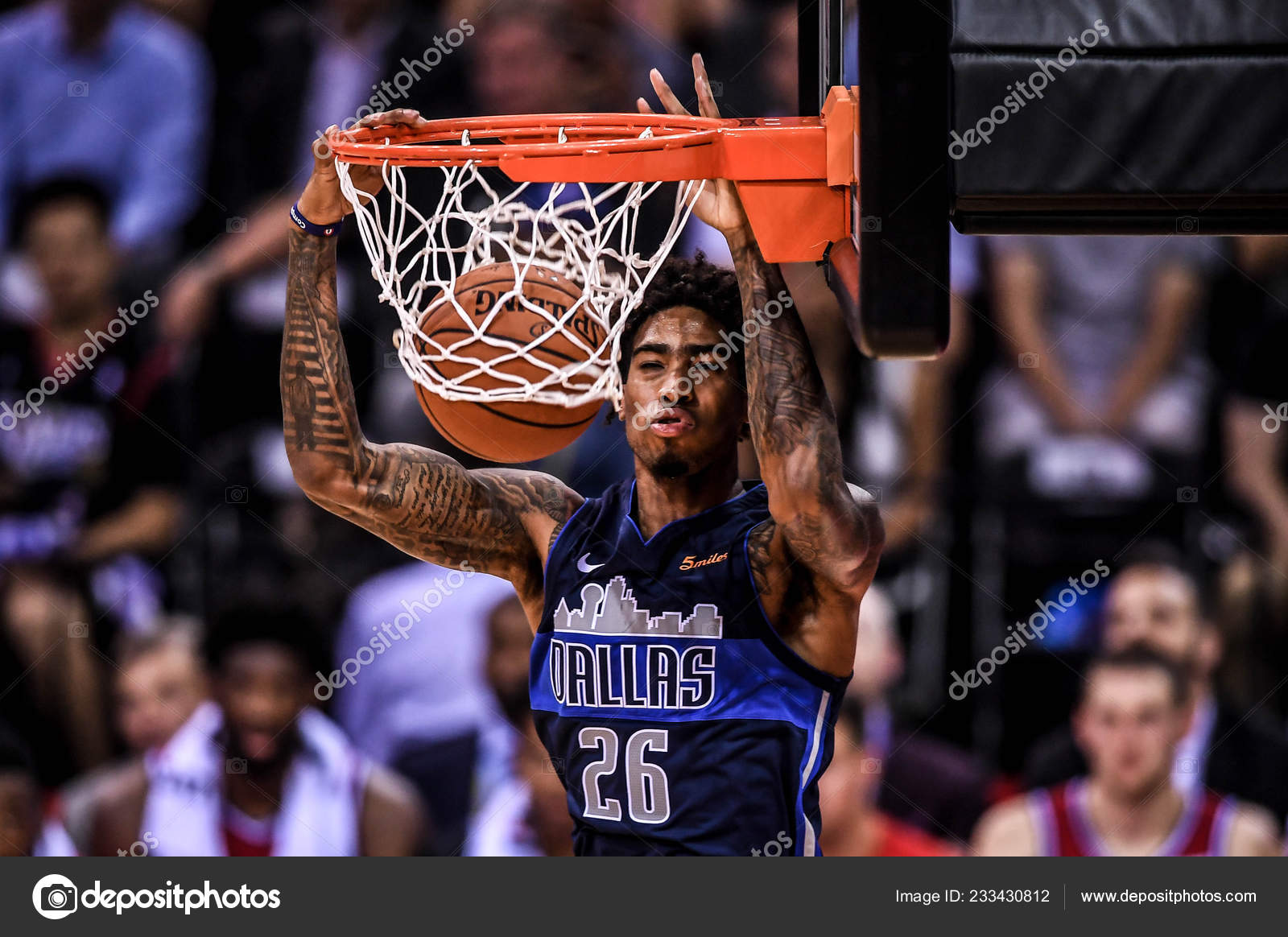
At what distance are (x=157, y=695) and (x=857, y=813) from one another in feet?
6.78

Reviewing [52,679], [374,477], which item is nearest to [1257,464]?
[374,477]

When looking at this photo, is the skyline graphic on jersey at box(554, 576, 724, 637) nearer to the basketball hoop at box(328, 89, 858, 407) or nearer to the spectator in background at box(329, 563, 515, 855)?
the basketball hoop at box(328, 89, 858, 407)

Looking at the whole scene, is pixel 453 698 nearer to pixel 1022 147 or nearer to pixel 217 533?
pixel 217 533

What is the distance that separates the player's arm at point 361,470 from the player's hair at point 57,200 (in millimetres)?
2312

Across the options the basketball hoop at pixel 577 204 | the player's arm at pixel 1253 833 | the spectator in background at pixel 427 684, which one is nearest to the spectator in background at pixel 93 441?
the spectator in background at pixel 427 684

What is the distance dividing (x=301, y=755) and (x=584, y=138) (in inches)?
87.5

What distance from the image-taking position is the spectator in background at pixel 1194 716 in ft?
13.0

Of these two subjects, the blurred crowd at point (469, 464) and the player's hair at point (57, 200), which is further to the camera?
the player's hair at point (57, 200)

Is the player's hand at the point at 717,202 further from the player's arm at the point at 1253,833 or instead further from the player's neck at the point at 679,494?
the player's arm at the point at 1253,833

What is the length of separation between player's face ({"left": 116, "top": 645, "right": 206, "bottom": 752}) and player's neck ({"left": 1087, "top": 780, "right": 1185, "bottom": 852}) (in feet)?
8.44

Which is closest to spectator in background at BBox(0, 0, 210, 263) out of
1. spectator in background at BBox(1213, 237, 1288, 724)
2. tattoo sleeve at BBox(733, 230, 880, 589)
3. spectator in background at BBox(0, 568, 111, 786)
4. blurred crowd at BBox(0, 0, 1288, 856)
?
blurred crowd at BBox(0, 0, 1288, 856)

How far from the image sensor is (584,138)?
2.49 m

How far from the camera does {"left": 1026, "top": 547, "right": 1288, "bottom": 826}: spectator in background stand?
13.0 feet

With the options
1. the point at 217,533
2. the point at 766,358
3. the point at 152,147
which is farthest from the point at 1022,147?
the point at 152,147
